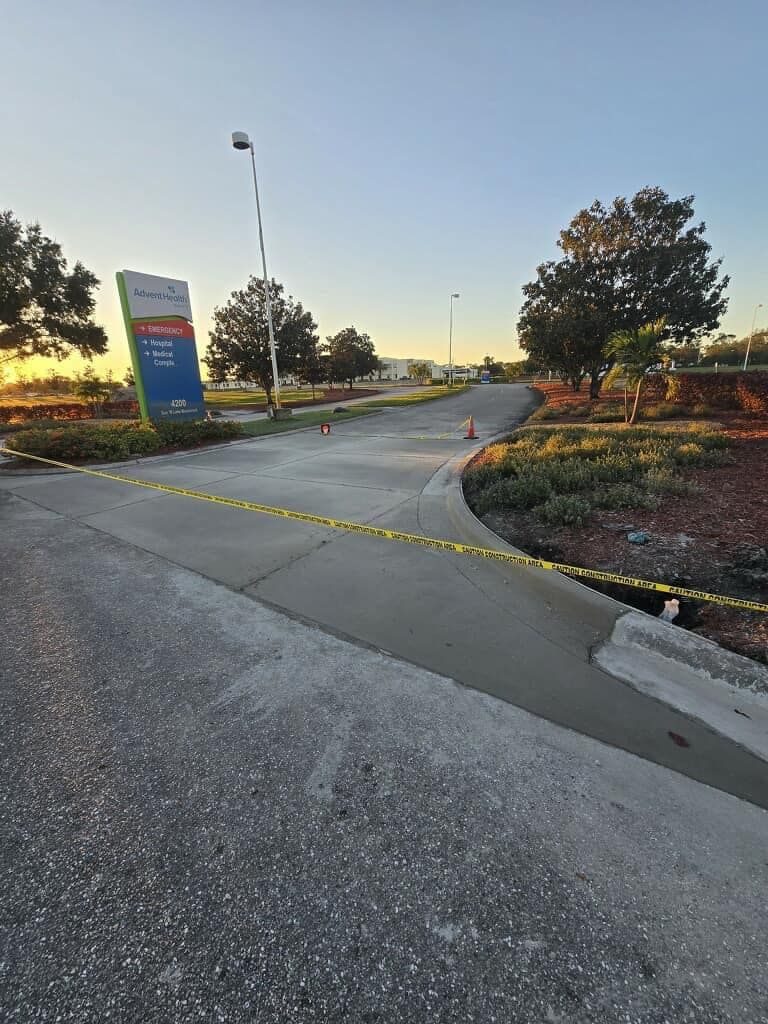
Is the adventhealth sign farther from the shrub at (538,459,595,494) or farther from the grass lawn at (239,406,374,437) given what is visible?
the shrub at (538,459,595,494)

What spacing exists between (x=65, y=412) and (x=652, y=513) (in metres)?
35.3

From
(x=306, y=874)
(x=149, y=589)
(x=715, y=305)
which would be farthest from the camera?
(x=715, y=305)

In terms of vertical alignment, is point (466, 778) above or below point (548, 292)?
below

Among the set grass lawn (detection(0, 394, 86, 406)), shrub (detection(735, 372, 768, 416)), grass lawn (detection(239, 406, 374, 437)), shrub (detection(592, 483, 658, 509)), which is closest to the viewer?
shrub (detection(592, 483, 658, 509))

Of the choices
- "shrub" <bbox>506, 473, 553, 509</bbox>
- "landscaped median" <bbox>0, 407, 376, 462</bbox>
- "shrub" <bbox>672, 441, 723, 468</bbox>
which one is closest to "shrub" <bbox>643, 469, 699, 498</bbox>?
"shrub" <bbox>506, 473, 553, 509</bbox>

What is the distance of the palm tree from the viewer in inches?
534

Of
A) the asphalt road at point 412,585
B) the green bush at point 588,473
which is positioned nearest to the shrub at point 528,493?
the green bush at point 588,473

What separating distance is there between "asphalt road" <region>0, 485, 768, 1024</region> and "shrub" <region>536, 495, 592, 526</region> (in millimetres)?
3273

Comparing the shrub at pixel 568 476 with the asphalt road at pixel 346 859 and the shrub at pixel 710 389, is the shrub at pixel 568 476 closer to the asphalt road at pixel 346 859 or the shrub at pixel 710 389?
the asphalt road at pixel 346 859

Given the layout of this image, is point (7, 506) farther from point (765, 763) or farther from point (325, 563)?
point (765, 763)

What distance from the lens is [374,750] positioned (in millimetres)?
2334

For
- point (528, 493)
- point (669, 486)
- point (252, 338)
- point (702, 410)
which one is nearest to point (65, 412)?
point (252, 338)

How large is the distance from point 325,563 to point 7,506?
21.3 feet

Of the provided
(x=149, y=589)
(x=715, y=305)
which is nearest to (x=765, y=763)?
(x=149, y=589)
